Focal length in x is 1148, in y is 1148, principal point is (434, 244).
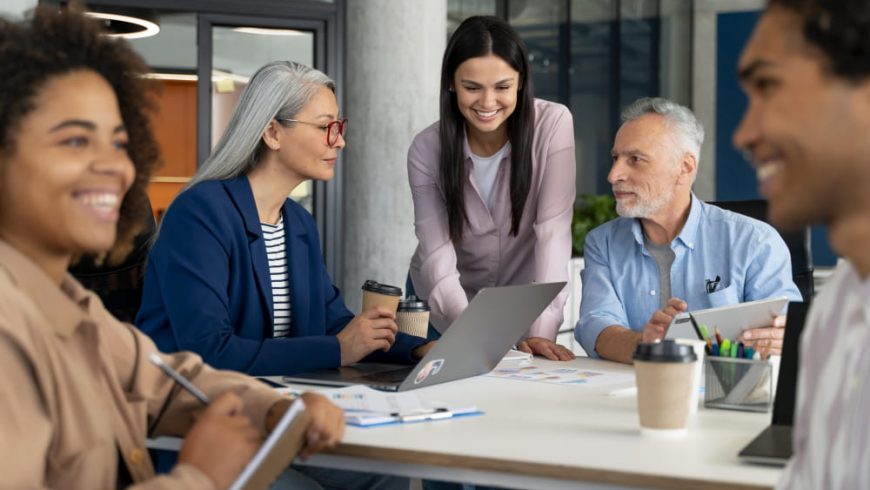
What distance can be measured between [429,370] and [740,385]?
577mm

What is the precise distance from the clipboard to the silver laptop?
0.52 metres

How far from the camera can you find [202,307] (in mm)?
2312

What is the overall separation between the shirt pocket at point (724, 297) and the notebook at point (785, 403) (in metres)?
0.93

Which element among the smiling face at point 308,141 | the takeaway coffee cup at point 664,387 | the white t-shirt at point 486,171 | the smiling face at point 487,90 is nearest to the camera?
the takeaway coffee cup at point 664,387

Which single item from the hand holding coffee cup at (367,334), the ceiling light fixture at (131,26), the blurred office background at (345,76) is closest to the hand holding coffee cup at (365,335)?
the hand holding coffee cup at (367,334)

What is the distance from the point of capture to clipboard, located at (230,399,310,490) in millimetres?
A: 1454

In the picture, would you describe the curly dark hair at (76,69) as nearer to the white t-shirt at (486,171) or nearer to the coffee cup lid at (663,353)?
the coffee cup lid at (663,353)

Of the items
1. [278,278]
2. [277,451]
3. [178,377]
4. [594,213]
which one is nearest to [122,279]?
[278,278]

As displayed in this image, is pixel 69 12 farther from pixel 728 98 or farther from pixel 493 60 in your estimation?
pixel 728 98

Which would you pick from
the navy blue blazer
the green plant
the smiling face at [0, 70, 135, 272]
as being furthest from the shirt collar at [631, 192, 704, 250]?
the green plant

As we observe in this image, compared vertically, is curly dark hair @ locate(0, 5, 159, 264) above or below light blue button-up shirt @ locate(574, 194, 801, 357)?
above

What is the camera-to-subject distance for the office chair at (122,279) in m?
2.67

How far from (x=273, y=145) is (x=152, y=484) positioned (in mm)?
1369

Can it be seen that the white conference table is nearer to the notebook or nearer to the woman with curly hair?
the notebook
